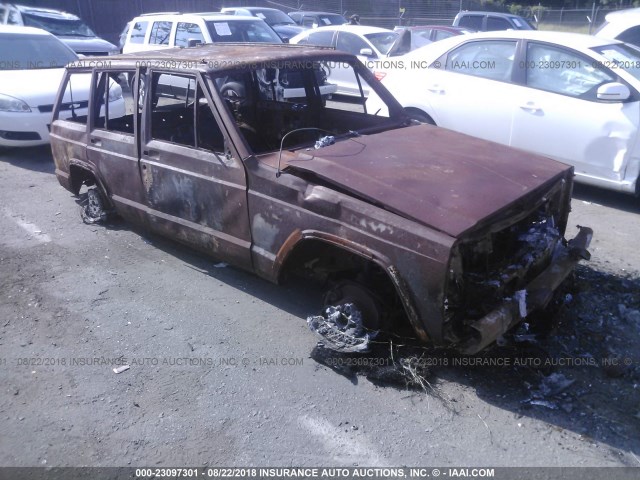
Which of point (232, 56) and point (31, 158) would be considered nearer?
point (232, 56)

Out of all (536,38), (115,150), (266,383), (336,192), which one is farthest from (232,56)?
(536,38)

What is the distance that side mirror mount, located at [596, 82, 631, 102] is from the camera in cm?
528

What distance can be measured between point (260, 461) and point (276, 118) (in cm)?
309

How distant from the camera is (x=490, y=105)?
6.20 meters

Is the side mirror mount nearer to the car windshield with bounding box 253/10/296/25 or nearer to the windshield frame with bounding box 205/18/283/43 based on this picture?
the windshield frame with bounding box 205/18/283/43

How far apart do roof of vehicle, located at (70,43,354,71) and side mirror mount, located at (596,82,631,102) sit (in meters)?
2.51

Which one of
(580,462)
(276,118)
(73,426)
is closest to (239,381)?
(73,426)

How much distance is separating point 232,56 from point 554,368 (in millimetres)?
3133

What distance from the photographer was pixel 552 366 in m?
3.35

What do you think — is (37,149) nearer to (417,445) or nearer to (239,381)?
(239,381)

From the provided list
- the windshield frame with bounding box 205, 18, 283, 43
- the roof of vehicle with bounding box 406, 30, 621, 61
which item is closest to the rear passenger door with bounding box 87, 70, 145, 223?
the roof of vehicle with bounding box 406, 30, 621, 61

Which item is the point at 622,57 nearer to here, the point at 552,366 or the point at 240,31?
the point at 552,366

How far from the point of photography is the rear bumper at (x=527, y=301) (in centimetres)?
289

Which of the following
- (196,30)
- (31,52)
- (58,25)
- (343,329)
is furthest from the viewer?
(58,25)
